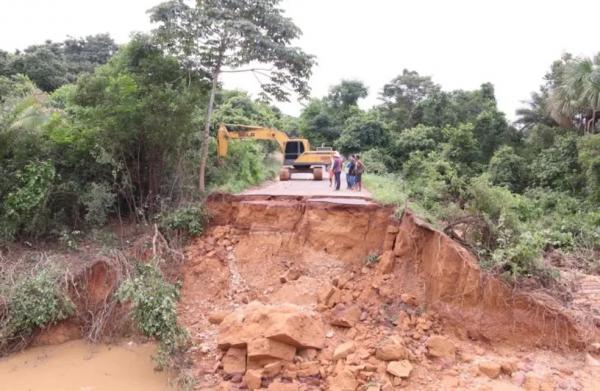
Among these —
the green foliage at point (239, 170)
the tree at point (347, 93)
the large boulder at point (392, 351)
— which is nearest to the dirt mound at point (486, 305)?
the large boulder at point (392, 351)

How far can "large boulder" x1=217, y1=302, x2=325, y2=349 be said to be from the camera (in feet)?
23.2

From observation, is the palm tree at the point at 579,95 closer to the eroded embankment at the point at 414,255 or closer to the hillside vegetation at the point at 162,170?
the hillside vegetation at the point at 162,170

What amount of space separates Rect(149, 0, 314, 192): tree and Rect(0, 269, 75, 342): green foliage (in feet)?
13.0

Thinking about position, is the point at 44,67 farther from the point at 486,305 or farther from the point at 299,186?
the point at 486,305

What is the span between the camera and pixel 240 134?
48.7 ft

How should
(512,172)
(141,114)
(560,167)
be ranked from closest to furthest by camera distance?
(141,114)
(560,167)
(512,172)

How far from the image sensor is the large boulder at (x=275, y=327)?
7.07 meters

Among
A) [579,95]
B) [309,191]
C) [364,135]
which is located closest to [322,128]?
[364,135]

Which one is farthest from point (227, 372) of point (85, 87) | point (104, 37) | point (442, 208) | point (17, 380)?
point (104, 37)

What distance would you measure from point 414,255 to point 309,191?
4166mm

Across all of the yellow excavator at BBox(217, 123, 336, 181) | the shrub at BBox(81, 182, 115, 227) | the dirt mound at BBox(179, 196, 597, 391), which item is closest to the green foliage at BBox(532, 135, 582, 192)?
the yellow excavator at BBox(217, 123, 336, 181)

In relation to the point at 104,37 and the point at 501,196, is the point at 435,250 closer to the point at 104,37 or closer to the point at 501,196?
the point at 501,196

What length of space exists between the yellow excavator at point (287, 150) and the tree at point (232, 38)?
9.28ft

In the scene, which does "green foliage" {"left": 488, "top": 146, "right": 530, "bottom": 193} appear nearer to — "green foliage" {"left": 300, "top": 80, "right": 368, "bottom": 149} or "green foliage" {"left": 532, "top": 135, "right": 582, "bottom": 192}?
"green foliage" {"left": 532, "top": 135, "right": 582, "bottom": 192}
